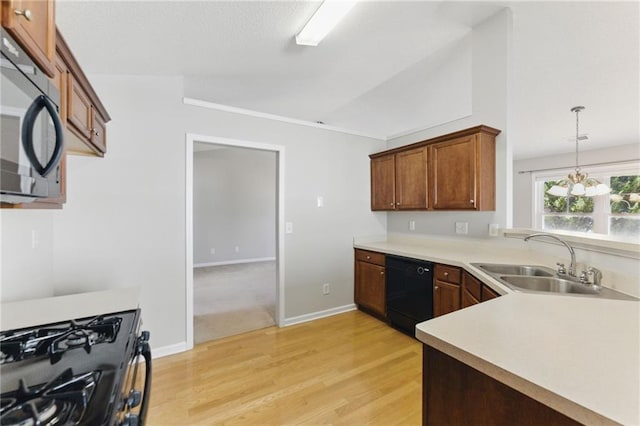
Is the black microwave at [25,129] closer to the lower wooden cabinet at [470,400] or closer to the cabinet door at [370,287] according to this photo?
the lower wooden cabinet at [470,400]

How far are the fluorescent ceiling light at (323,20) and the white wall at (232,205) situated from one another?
4389mm

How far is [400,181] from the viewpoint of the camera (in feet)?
10.7

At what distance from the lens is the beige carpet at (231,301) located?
3114mm

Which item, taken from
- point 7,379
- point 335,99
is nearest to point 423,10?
point 335,99

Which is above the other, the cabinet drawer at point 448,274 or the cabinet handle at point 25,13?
the cabinet handle at point 25,13

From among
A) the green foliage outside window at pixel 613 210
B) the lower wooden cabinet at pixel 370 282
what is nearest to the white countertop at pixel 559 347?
the lower wooden cabinet at pixel 370 282

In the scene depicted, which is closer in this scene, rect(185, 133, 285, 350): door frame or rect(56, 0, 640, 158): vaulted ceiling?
rect(56, 0, 640, 158): vaulted ceiling

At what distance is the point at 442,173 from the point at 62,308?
3098 millimetres

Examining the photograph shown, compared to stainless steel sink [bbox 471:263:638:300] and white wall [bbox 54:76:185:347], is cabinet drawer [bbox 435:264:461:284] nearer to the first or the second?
stainless steel sink [bbox 471:263:638:300]

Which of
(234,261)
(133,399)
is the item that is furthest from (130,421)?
(234,261)

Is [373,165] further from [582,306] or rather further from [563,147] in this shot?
[563,147]

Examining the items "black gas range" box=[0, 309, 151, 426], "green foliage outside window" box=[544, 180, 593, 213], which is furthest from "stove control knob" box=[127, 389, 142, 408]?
"green foliage outside window" box=[544, 180, 593, 213]

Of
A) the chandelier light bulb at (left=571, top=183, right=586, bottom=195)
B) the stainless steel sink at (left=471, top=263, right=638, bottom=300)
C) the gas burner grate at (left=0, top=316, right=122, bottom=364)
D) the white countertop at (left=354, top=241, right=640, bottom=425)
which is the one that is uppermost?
the chandelier light bulb at (left=571, top=183, right=586, bottom=195)

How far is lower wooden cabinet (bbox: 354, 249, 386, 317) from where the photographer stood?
317 centimetres
